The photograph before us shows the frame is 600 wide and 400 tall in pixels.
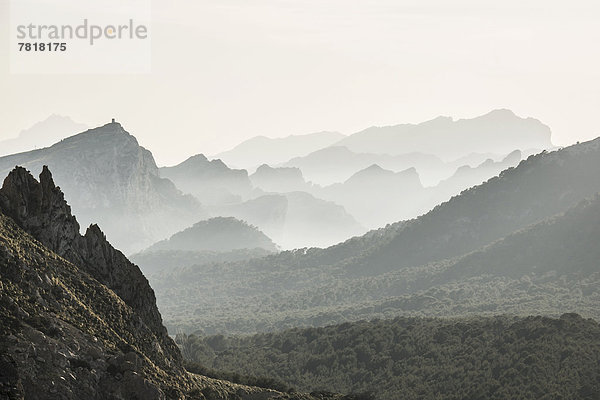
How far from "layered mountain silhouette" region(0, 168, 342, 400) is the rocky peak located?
0.10 meters

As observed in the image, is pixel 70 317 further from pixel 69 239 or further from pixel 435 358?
pixel 435 358

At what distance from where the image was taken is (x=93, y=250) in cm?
7144

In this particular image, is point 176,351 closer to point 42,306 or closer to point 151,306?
point 151,306

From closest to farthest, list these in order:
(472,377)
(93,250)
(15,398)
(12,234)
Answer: (15,398)
(12,234)
(93,250)
(472,377)

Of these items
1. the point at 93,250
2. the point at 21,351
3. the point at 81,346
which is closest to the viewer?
the point at 21,351

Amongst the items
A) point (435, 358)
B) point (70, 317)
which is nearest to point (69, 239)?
point (70, 317)

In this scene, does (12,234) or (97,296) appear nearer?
(12,234)

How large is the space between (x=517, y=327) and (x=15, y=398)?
10748 cm

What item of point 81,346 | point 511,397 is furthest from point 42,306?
point 511,397

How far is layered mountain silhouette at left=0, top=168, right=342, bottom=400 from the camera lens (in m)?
48.3

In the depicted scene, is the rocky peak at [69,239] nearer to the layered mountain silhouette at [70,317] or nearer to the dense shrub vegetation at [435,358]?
the layered mountain silhouette at [70,317]

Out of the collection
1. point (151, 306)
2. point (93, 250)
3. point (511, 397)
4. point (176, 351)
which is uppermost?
point (93, 250)

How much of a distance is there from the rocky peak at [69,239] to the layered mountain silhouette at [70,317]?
0.32 feet

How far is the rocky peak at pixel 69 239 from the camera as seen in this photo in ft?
212
